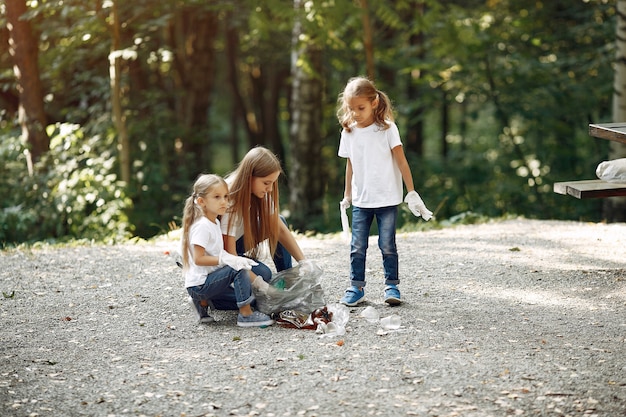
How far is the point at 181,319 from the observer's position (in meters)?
5.07

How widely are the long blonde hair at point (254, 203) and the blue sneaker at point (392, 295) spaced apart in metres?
A: 0.84

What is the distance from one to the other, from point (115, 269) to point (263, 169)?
230 centimetres

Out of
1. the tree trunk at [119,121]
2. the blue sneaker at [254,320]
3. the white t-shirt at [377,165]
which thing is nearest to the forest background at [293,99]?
the tree trunk at [119,121]

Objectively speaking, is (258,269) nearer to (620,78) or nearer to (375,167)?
(375,167)

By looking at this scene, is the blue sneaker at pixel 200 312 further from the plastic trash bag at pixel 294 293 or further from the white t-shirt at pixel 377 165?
the white t-shirt at pixel 377 165

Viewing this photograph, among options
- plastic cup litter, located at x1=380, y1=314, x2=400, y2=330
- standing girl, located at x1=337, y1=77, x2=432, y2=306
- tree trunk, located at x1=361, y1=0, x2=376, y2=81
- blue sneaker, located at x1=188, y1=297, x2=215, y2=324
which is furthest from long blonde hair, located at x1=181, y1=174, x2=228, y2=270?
tree trunk, located at x1=361, y1=0, x2=376, y2=81

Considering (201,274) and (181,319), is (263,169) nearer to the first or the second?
(201,274)

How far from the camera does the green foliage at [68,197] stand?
8.76m

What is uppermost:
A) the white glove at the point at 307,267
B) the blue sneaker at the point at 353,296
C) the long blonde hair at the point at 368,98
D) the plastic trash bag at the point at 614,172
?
the long blonde hair at the point at 368,98

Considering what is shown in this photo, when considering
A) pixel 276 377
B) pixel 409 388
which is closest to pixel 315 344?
pixel 276 377

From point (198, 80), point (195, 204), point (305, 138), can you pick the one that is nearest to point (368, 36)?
point (305, 138)

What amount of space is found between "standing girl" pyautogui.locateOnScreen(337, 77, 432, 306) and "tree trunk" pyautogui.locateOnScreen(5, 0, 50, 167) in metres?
5.82

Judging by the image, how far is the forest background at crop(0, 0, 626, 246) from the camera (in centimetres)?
900

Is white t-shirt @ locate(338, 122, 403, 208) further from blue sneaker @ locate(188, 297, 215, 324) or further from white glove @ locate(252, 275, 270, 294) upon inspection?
blue sneaker @ locate(188, 297, 215, 324)
